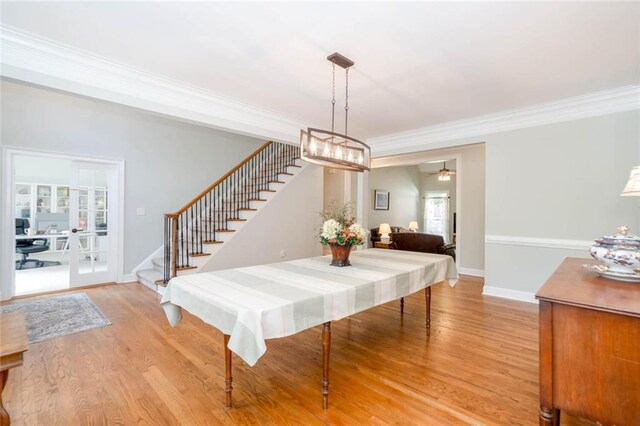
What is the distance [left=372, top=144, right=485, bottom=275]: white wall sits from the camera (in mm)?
5805

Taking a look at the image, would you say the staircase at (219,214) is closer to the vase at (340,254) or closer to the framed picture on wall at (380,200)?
the vase at (340,254)

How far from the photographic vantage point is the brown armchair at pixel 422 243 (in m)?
5.92

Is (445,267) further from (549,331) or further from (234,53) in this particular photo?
(234,53)

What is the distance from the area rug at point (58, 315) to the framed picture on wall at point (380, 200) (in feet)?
24.4

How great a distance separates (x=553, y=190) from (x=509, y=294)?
1554 millimetres

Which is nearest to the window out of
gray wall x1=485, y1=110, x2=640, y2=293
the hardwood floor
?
gray wall x1=485, y1=110, x2=640, y2=293

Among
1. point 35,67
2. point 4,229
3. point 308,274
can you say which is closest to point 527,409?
point 308,274

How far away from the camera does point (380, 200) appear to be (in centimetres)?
945

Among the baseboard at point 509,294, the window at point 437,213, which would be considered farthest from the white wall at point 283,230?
the window at point 437,213

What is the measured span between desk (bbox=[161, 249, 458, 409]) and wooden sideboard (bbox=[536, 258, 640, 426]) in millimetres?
1043

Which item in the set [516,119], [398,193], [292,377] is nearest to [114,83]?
[292,377]

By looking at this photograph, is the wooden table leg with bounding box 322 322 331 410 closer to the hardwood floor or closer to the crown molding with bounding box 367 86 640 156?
the hardwood floor

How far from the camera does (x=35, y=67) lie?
99.7 inches

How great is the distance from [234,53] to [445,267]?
3.01m
